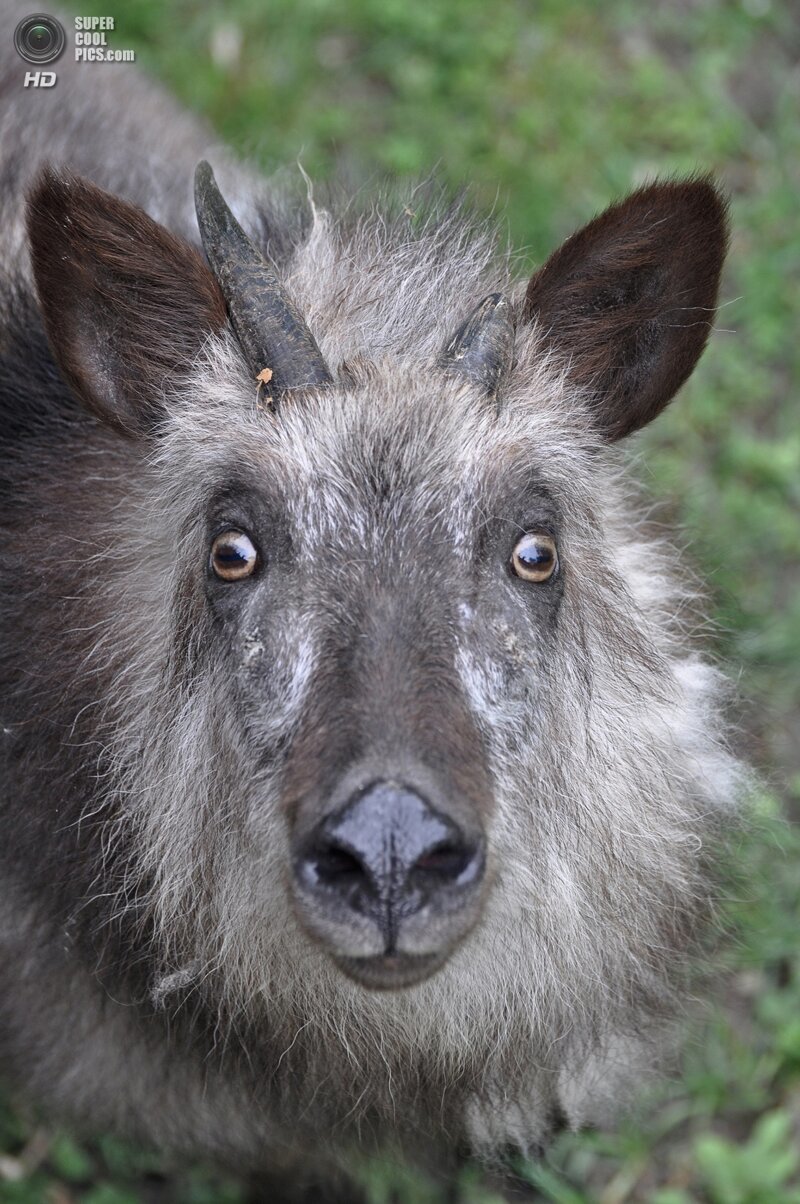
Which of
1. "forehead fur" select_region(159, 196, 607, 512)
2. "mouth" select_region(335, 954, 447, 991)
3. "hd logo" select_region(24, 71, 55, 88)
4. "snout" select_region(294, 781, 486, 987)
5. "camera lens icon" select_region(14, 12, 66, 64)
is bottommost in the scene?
"mouth" select_region(335, 954, 447, 991)

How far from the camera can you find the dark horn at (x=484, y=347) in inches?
137

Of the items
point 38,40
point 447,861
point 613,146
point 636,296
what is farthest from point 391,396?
point 613,146

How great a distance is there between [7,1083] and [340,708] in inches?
105

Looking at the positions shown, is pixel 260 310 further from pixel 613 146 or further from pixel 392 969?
pixel 613 146

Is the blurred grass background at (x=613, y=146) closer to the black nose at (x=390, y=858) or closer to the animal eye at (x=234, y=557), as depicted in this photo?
the animal eye at (x=234, y=557)

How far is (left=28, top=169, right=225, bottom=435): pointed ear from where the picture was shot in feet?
11.1

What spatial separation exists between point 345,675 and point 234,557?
0.49 meters

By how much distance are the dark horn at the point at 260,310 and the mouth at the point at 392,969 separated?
1.36 m

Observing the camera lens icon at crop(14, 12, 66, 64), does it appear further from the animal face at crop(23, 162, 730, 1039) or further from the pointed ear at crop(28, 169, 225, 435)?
the pointed ear at crop(28, 169, 225, 435)

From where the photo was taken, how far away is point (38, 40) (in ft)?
18.3

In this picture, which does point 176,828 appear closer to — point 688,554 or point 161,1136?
point 161,1136

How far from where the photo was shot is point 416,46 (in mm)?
7219

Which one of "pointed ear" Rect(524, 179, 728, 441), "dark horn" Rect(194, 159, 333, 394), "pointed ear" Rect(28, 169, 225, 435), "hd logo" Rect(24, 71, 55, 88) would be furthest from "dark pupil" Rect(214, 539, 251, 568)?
"hd logo" Rect(24, 71, 55, 88)

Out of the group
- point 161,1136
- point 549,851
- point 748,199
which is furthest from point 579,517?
point 748,199
